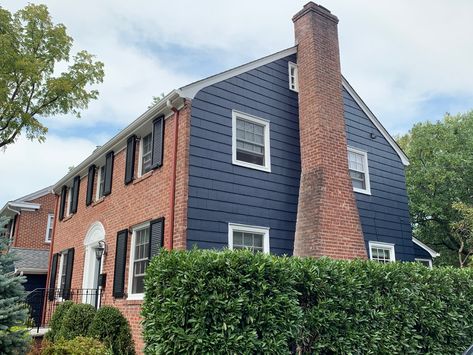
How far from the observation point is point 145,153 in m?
11.0

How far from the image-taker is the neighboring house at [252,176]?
9047 millimetres

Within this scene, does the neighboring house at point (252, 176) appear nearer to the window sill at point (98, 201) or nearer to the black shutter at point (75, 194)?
the window sill at point (98, 201)

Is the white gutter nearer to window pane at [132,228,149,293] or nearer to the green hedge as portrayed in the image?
window pane at [132,228,149,293]

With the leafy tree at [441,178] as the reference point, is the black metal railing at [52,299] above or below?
below

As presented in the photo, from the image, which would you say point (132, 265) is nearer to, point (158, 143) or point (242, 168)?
point (158, 143)

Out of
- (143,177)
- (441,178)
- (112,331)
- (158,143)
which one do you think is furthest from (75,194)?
(441,178)

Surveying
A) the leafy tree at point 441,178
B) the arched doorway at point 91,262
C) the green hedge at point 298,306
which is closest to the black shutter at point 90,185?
the arched doorway at point 91,262

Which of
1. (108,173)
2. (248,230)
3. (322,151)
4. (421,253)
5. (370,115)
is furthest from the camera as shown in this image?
(421,253)

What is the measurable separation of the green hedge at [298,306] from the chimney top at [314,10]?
7.46m

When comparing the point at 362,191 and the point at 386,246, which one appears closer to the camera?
the point at 362,191

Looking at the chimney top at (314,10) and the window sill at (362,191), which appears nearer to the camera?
the chimney top at (314,10)

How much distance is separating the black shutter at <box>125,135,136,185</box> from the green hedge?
18.5ft

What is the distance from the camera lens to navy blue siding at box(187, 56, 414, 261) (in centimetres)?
890

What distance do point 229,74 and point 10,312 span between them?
689 cm
